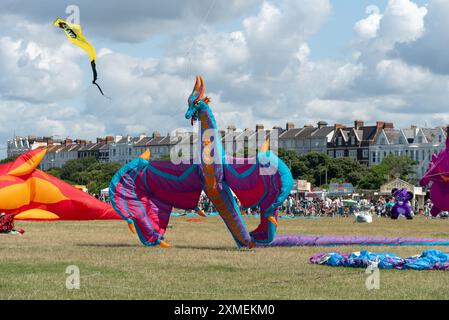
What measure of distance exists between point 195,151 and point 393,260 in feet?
22.6

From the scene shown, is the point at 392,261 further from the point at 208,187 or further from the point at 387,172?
the point at 387,172

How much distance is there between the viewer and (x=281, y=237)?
24562 mm

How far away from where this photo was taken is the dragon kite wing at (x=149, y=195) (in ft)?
76.6

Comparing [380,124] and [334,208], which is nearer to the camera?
[334,208]

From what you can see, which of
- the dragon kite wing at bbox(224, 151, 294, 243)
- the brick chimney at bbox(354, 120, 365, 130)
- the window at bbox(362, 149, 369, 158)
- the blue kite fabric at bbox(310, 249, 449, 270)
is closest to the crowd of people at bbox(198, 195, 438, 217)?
the dragon kite wing at bbox(224, 151, 294, 243)

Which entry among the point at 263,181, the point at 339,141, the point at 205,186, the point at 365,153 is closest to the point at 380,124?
the point at 365,153

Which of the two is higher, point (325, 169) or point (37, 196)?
point (325, 169)

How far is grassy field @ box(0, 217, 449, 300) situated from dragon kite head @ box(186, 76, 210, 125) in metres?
3.64

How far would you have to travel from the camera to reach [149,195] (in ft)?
78.2

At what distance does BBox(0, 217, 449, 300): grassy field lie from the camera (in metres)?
14.0

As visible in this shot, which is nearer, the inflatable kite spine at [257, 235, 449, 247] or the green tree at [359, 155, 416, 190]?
the inflatable kite spine at [257, 235, 449, 247]

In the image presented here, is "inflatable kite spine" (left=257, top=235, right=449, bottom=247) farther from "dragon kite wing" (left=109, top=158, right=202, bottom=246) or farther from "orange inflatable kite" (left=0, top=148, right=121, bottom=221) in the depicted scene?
"orange inflatable kite" (left=0, top=148, right=121, bottom=221)

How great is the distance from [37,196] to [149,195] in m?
11.7

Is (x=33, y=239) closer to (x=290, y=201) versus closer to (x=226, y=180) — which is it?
(x=226, y=180)
